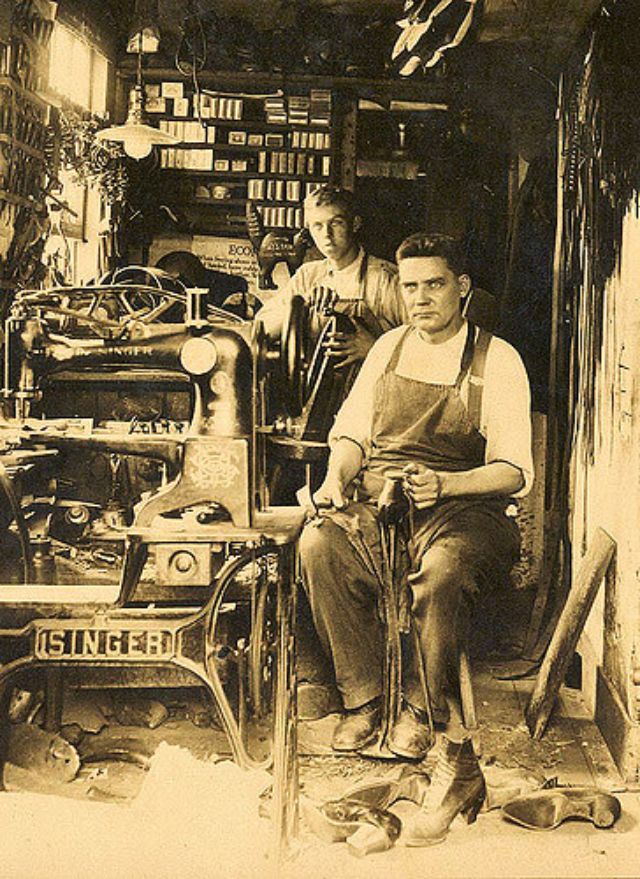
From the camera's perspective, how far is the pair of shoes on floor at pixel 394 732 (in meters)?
3.27

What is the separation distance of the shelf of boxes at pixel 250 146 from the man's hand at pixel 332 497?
0.76 meters

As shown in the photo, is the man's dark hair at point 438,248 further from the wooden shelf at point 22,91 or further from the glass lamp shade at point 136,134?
the wooden shelf at point 22,91

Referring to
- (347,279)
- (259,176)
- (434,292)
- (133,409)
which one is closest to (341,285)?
(347,279)

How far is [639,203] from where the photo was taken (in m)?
3.21

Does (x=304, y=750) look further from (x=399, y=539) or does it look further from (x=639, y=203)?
(x=639, y=203)

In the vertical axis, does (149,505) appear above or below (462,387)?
below

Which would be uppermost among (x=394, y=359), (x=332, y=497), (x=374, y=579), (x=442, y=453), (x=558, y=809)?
(x=394, y=359)

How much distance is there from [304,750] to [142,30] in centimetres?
215

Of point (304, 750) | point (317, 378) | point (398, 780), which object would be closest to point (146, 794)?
point (304, 750)

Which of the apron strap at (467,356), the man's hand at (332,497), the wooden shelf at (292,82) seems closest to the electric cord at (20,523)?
the man's hand at (332,497)

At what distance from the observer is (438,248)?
330 cm

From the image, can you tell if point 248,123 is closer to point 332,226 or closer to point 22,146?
point 332,226

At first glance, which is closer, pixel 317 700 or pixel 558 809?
pixel 558 809

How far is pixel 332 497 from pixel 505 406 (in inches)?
22.4
